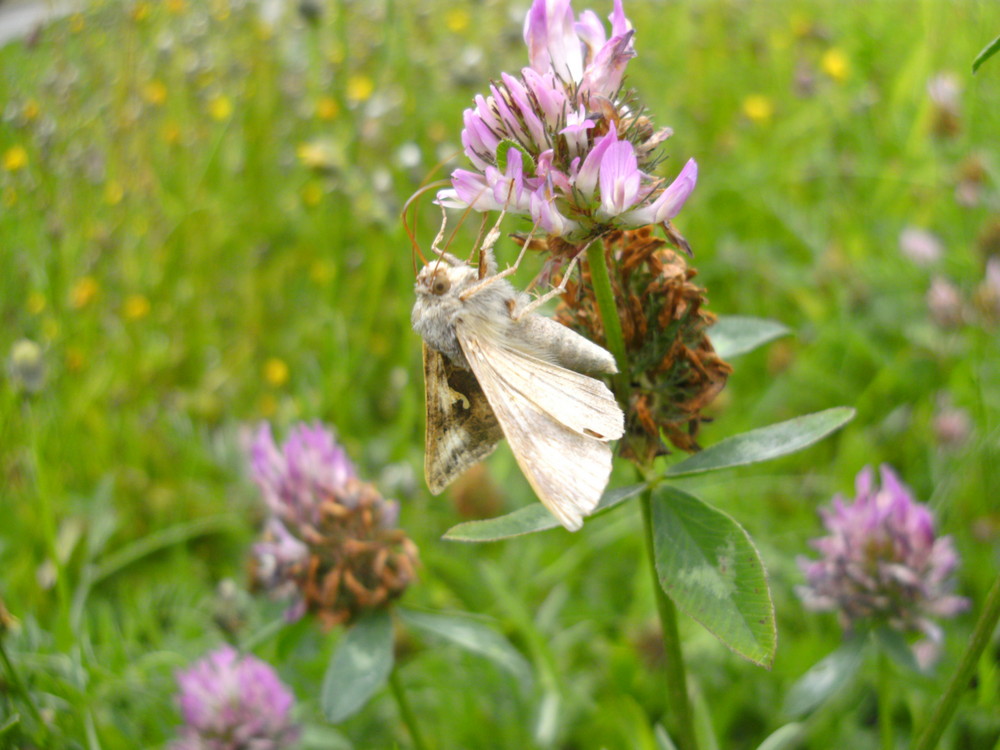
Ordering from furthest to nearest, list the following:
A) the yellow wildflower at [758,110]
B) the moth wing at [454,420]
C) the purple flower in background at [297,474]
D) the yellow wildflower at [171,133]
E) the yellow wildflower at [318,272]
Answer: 1. the yellow wildflower at [171,133]
2. the yellow wildflower at [758,110]
3. the yellow wildflower at [318,272]
4. the purple flower in background at [297,474]
5. the moth wing at [454,420]

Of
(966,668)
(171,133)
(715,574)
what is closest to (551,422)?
(715,574)

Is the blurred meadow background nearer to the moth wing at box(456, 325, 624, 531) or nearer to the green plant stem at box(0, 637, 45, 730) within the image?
the green plant stem at box(0, 637, 45, 730)

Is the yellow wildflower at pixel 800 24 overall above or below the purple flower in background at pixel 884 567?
above

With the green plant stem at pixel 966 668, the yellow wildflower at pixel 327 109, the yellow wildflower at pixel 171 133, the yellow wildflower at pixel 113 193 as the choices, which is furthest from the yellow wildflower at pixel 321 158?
the green plant stem at pixel 966 668

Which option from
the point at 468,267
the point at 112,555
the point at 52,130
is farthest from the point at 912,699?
the point at 52,130

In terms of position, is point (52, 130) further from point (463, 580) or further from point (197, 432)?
point (463, 580)

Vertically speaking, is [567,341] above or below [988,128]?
above

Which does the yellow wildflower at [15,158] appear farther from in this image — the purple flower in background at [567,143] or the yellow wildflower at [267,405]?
the purple flower in background at [567,143]
